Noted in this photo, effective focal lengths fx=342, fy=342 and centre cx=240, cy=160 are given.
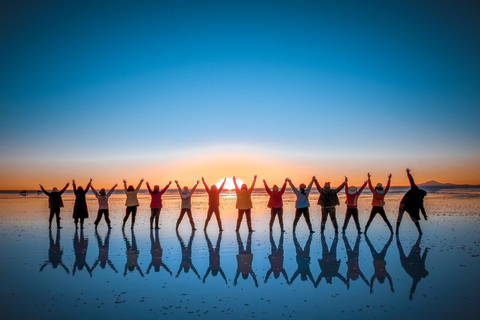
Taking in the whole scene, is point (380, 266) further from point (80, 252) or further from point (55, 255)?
point (55, 255)

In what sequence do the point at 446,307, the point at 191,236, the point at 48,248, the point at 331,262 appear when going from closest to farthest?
the point at 446,307 < the point at 331,262 < the point at 48,248 < the point at 191,236

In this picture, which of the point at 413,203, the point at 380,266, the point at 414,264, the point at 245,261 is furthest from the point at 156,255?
the point at 413,203

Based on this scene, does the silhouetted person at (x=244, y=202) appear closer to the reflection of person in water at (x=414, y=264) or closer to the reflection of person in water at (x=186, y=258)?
the reflection of person in water at (x=186, y=258)

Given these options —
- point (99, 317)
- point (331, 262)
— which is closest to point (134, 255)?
point (99, 317)

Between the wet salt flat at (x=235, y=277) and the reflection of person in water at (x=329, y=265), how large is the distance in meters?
0.03

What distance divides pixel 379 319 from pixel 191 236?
9.66 meters

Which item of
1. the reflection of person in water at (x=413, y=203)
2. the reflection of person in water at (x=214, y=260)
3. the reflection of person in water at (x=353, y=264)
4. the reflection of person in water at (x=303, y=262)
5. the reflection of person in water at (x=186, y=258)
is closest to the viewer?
the reflection of person in water at (x=353, y=264)

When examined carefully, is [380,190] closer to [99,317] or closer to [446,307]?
[446,307]

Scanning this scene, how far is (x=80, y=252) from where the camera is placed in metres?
11.4

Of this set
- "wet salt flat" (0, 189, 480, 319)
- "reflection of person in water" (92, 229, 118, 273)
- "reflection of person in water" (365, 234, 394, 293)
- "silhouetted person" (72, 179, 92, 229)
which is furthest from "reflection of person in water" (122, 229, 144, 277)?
"reflection of person in water" (365, 234, 394, 293)

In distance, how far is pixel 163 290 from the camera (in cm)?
744

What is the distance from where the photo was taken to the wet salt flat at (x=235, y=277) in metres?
6.36

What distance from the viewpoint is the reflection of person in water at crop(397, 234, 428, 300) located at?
8.07 m

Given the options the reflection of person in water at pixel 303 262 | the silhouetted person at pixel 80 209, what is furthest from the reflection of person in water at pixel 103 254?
the reflection of person in water at pixel 303 262
